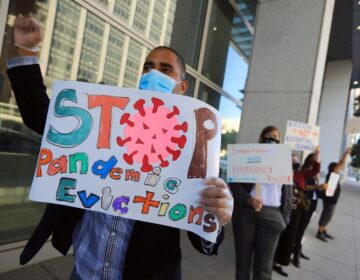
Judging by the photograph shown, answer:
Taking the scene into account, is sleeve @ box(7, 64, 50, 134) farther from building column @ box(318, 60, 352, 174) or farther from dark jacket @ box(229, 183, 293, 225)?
building column @ box(318, 60, 352, 174)

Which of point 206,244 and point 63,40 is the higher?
point 63,40

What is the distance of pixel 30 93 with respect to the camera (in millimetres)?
1358

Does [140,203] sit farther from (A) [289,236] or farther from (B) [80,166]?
(A) [289,236]

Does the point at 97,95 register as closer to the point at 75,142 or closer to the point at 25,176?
the point at 75,142

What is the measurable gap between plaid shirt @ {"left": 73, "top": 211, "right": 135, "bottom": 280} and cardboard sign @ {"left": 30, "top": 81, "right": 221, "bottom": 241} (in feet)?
0.60

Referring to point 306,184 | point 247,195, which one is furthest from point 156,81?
point 306,184

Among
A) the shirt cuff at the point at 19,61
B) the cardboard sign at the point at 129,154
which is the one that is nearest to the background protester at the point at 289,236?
the cardboard sign at the point at 129,154

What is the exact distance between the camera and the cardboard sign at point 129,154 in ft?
3.70

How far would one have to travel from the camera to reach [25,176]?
11.7ft

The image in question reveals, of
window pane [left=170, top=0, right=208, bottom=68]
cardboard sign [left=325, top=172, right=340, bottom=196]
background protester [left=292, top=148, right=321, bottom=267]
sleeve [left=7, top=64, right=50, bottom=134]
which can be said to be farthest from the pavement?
window pane [left=170, top=0, right=208, bottom=68]

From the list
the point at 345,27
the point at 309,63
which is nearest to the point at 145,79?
the point at 309,63

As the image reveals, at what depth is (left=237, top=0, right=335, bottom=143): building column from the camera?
5.27m

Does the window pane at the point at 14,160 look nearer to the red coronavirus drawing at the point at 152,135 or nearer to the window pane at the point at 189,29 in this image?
the red coronavirus drawing at the point at 152,135

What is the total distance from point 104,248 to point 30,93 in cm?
79
